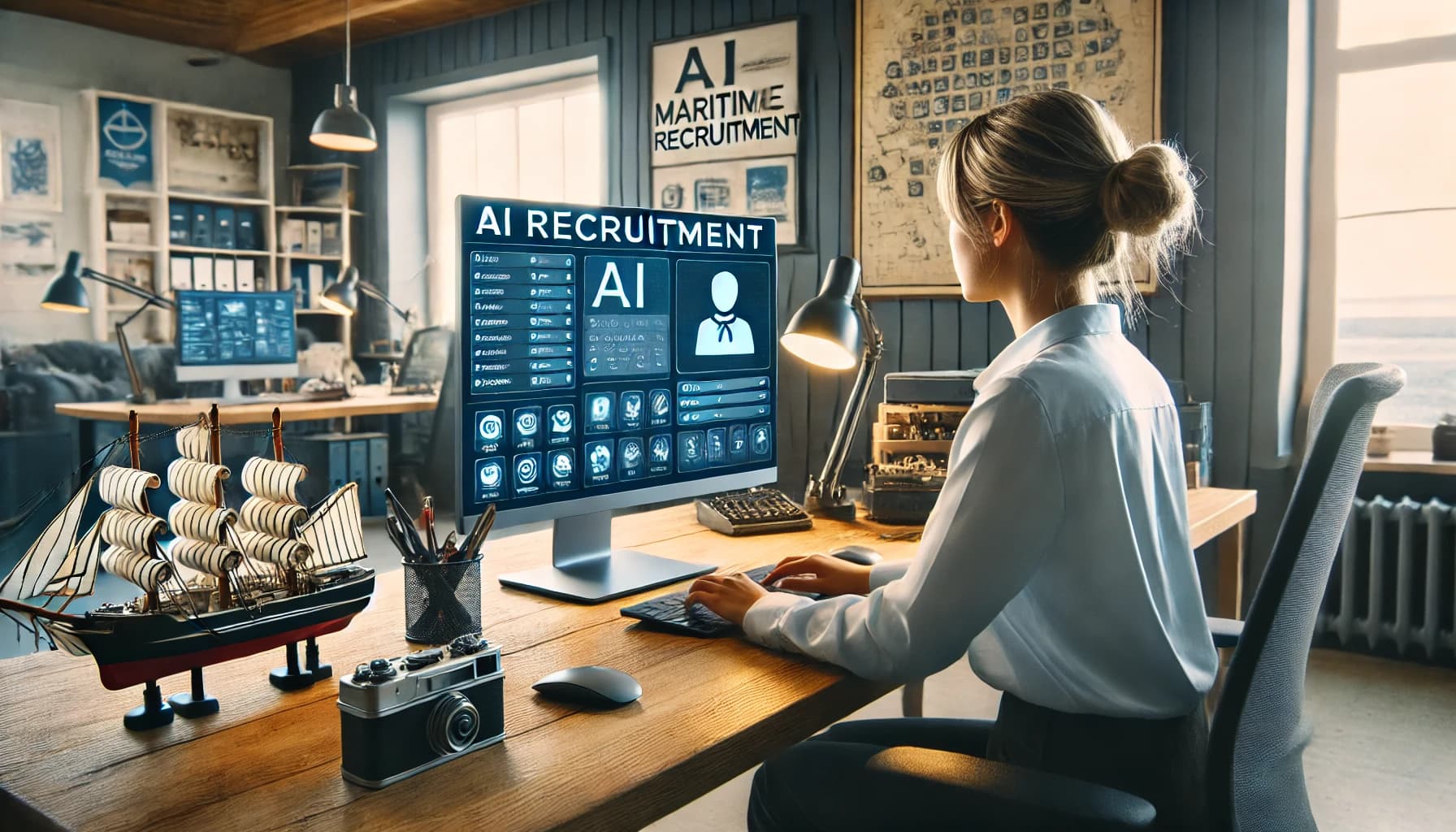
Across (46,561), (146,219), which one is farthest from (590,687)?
(146,219)

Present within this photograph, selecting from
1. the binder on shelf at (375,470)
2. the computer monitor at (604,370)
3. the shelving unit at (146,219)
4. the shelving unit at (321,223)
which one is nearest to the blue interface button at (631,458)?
the computer monitor at (604,370)

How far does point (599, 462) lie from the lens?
1.57 m

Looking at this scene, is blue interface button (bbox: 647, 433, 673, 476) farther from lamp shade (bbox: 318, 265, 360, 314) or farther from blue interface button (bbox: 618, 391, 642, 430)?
lamp shade (bbox: 318, 265, 360, 314)

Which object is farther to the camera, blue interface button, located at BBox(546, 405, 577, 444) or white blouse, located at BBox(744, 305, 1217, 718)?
blue interface button, located at BBox(546, 405, 577, 444)

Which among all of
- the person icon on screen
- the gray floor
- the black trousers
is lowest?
the gray floor

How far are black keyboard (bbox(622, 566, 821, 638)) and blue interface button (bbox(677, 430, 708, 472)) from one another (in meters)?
0.32

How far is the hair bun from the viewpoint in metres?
1.15

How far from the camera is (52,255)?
639cm

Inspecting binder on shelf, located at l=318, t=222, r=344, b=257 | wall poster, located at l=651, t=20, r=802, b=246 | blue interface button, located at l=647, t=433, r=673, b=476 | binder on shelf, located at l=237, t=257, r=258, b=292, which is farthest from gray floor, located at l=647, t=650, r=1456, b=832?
binder on shelf, located at l=237, t=257, r=258, b=292

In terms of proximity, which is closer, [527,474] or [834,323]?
[527,474]

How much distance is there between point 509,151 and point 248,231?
6.53 ft

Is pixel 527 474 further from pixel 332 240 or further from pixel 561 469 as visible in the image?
pixel 332 240

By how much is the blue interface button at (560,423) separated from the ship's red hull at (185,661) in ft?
1.52

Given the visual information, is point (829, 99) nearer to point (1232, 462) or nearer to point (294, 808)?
point (1232, 462)
